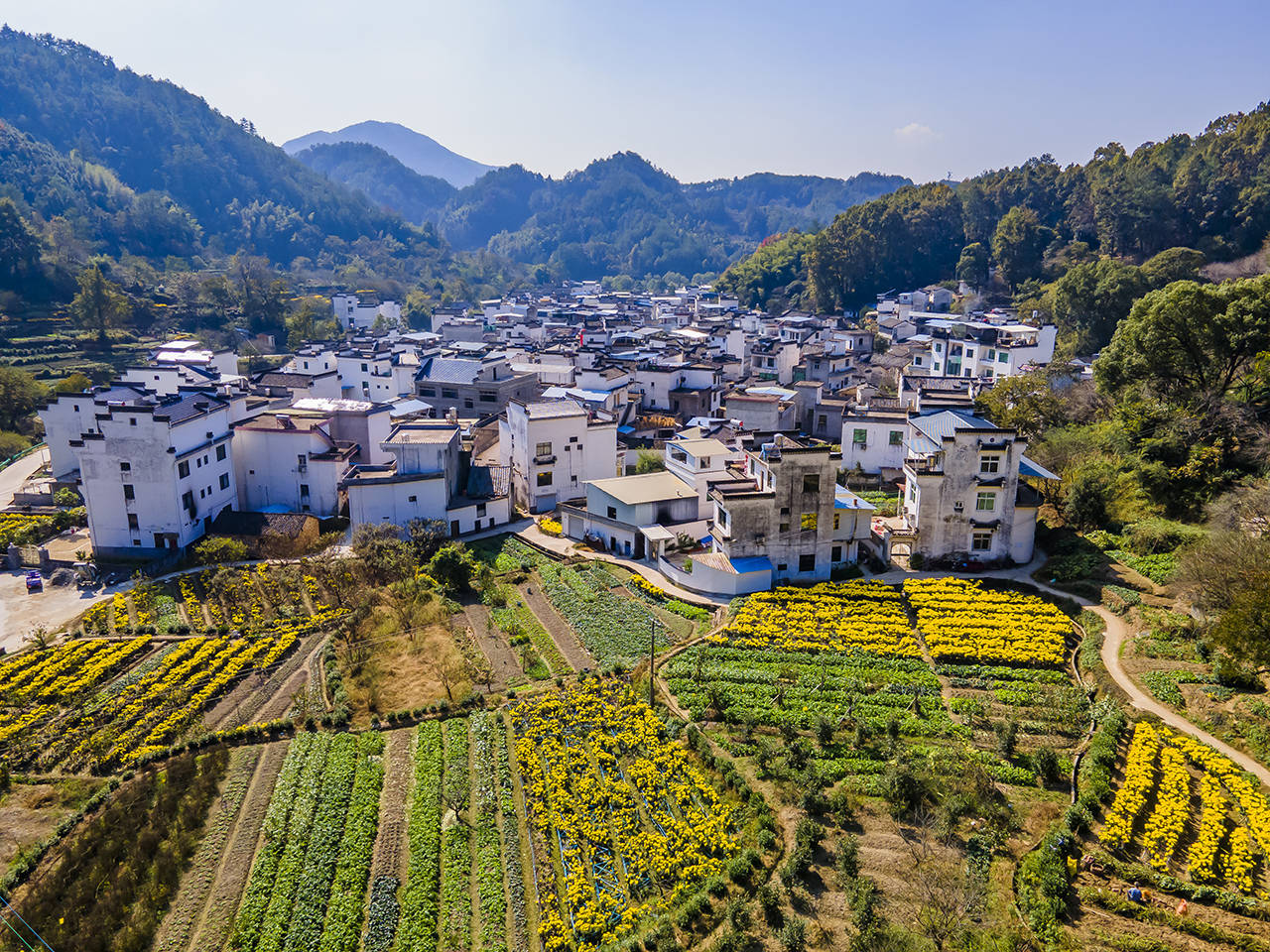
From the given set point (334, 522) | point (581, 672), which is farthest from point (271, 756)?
point (334, 522)

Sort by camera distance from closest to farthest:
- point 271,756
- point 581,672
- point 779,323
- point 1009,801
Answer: point 1009,801
point 271,756
point 581,672
point 779,323

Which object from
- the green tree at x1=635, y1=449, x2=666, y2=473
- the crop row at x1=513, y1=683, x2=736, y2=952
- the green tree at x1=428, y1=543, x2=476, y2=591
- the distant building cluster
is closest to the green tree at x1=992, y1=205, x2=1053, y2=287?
the distant building cluster

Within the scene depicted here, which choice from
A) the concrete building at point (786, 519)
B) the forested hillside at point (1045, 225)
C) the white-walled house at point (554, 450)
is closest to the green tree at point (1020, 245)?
the forested hillside at point (1045, 225)

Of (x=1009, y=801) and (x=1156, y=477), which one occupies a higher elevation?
(x=1156, y=477)

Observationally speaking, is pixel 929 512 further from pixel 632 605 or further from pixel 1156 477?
pixel 632 605

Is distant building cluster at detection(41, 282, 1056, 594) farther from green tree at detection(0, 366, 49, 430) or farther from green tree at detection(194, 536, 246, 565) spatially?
green tree at detection(0, 366, 49, 430)

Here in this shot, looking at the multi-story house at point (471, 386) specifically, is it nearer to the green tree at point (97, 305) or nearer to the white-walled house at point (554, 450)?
the white-walled house at point (554, 450)
